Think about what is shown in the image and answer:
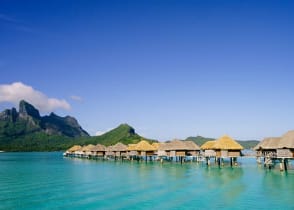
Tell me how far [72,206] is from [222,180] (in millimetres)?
13649

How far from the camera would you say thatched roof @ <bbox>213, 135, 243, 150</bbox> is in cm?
3975

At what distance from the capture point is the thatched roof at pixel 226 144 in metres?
39.8

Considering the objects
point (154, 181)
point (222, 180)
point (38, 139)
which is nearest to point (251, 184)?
point (222, 180)

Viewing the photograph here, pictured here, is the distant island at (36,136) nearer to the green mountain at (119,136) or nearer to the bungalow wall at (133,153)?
the green mountain at (119,136)

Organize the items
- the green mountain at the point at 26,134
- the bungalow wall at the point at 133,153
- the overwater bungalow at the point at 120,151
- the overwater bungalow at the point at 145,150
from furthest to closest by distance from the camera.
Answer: the green mountain at the point at 26,134 < the overwater bungalow at the point at 120,151 < the bungalow wall at the point at 133,153 < the overwater bungalow at the point at 145,150

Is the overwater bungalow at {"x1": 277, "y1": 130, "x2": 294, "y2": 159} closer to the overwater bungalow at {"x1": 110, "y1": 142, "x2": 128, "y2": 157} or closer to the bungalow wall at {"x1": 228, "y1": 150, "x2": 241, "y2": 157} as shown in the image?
the bungalow wall at {"x1": 228, "y1": 150, "x2": 241, "y2": 157}

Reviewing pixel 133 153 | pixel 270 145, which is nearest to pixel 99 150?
pixel 133 153

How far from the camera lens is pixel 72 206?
17484 millimetres

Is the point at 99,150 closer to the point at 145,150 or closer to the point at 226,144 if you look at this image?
the point at 145,150

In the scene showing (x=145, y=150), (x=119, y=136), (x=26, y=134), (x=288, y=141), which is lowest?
(x=145, y=150)

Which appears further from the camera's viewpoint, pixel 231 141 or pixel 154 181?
pixel 231 141

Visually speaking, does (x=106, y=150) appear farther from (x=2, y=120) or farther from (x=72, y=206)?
(x=2, y=120)

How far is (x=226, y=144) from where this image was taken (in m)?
40.2

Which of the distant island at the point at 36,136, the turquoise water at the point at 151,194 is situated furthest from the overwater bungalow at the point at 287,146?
the distant island at the point at 36,136
